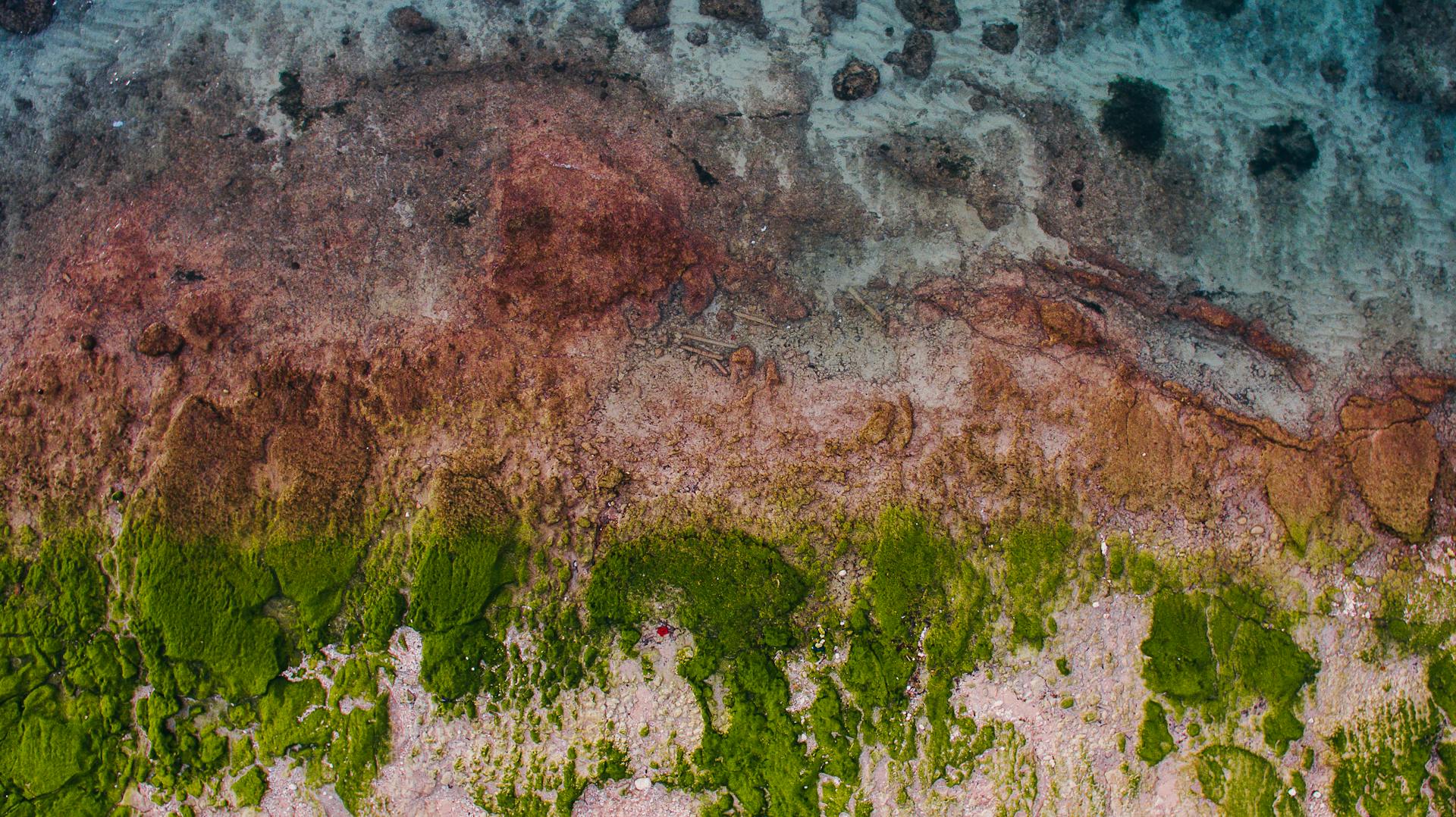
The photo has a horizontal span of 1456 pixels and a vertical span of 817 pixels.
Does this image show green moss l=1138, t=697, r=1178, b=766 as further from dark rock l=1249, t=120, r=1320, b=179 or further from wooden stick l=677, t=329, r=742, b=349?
dark rock l=1249, t=120, r=1320, b=179

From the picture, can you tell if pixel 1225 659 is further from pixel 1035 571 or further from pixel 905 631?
pixel 905 631

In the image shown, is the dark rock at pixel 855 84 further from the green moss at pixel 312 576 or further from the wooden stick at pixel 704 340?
the green moss at pixel 312 576

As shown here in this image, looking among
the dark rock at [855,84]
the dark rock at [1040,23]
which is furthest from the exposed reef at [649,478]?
the dark rock at [1040,23]

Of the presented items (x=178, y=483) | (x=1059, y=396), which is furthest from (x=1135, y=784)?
(x=178, y=483)

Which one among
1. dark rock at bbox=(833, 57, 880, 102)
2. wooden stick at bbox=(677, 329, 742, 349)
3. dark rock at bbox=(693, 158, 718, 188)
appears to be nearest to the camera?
wooden stick at bbox=(677, 329, 742, 349)

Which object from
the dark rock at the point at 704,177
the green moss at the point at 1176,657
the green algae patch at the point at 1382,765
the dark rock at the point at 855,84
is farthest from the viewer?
the dark rock at the point at 855,84

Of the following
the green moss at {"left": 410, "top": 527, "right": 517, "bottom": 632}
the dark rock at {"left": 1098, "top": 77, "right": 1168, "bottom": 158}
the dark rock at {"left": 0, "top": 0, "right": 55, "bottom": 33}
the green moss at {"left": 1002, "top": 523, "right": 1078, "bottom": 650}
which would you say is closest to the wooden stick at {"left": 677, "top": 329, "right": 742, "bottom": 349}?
the green moss at {"left": 410, "top": 527, "right": 517, "bottom": 632}
